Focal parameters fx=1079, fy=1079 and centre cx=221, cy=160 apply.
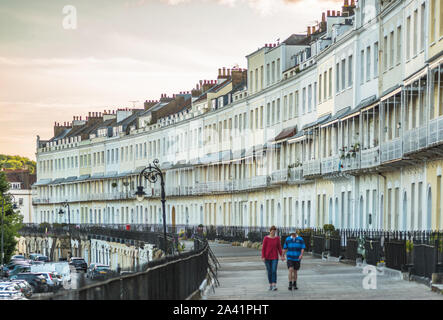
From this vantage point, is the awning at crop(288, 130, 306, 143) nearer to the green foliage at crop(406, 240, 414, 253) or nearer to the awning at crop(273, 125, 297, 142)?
the awning at crop(273, 125, 297, 142)

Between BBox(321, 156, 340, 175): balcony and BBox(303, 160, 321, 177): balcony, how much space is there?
110 cm

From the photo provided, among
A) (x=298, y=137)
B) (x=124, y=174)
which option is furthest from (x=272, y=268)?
(x=124, y=174)

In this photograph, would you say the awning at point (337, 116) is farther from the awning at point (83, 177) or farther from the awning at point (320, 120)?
the awning at point (83, 177)

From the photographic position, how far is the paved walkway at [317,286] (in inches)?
973

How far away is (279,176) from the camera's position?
70.6 metres

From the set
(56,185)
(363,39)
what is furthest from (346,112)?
(56,185)

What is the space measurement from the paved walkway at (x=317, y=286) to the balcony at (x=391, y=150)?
4.76 metres

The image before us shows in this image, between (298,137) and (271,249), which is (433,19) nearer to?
(271,249)

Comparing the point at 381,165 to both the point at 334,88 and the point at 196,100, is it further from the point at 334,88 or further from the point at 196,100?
the point at 196,100

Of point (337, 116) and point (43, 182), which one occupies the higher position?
point (337, 116)

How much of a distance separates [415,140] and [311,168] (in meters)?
23.4

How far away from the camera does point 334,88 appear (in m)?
56.9

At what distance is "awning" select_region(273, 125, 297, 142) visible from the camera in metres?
68.9

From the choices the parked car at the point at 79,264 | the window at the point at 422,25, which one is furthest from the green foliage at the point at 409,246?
the parked car at the point at 79,264
